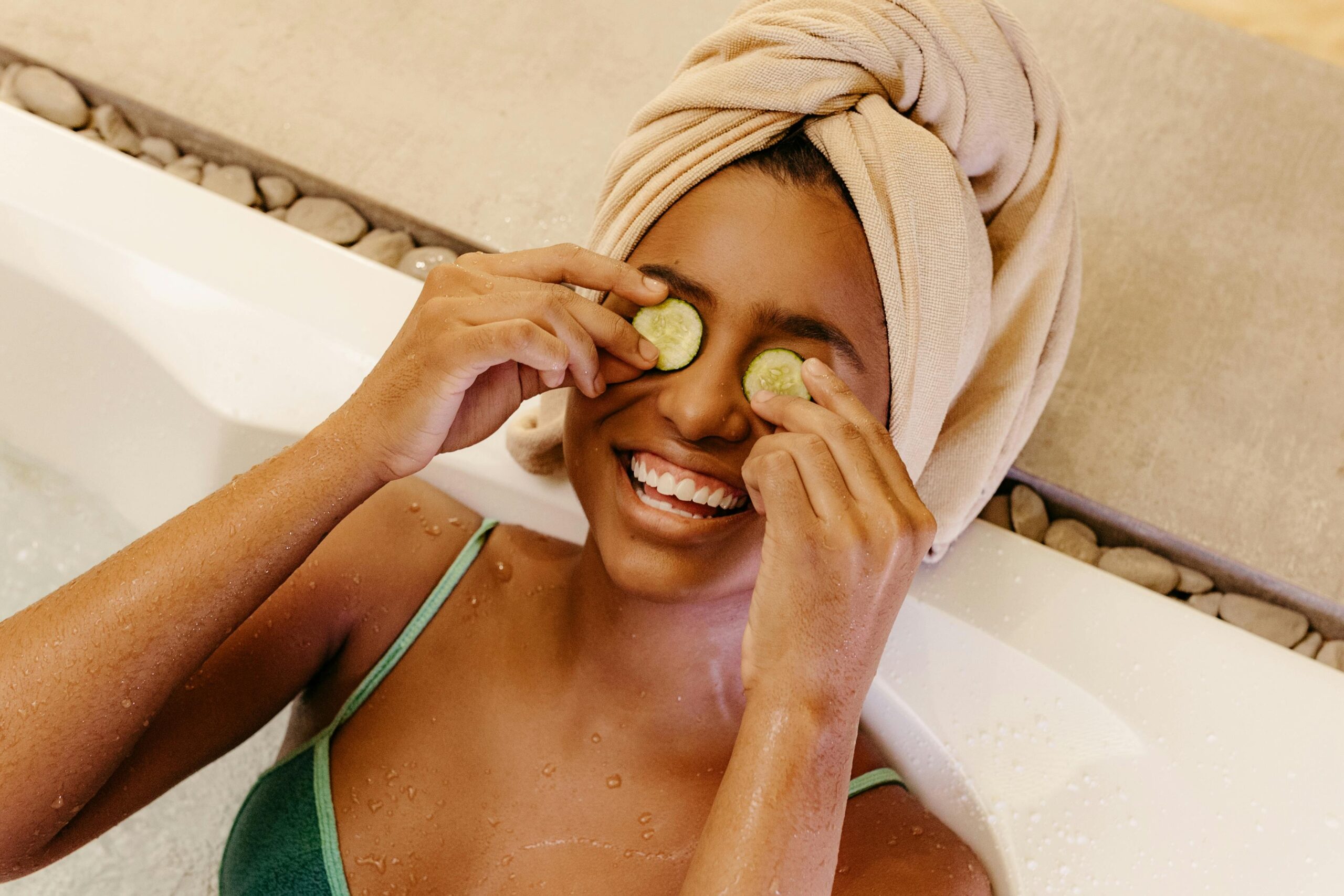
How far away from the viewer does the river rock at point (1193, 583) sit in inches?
74.9

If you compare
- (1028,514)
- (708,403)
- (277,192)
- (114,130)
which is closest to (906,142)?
(708,403)

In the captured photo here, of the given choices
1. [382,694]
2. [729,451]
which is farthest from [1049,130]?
[382,694]

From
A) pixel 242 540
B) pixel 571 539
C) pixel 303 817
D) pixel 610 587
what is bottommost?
pixel 303 817

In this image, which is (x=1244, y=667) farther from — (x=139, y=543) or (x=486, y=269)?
(x=139, y=543)

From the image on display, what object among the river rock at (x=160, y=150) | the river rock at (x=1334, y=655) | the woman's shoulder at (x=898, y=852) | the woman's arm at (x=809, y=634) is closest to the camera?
the woman's arm at (x=809, y=634)

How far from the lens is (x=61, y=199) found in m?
1.86

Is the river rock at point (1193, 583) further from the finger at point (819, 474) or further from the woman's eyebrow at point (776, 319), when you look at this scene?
the finger at point (819, 474)

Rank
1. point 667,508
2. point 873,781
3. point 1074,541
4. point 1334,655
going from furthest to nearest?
point 1074,541 → point 1334,655 → point 873,781 → point 667,508

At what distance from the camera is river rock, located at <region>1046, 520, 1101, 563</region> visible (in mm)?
1923

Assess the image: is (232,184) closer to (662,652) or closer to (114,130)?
(114,130)

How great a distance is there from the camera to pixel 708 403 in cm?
116

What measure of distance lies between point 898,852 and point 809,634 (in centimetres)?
57

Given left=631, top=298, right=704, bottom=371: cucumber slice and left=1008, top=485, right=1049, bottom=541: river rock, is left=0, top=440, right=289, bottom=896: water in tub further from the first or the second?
left=1008, top=485, right=1049, bottom=541: river rock

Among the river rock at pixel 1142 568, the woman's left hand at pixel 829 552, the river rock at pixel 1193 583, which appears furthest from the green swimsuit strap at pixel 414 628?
the river rock at pixel 1193 583
